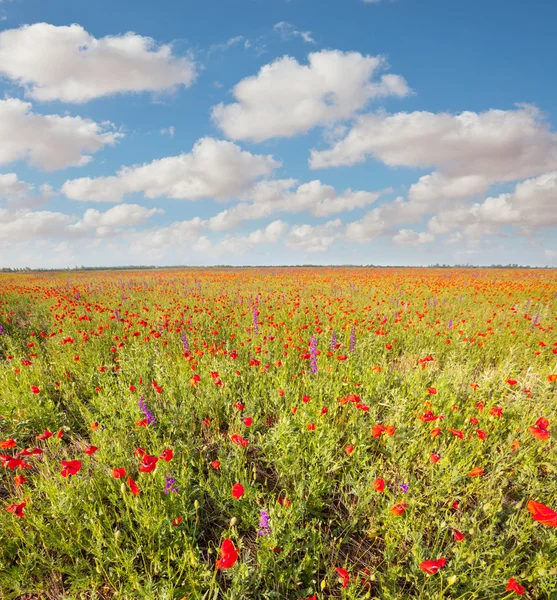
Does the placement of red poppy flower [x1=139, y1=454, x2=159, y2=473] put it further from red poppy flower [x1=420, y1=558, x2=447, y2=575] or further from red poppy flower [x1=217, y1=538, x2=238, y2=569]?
red poppy flower [x1=420, y1=558, x2=447, y2=575]

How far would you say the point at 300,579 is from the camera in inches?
78.5

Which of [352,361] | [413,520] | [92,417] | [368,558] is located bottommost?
[368,558]

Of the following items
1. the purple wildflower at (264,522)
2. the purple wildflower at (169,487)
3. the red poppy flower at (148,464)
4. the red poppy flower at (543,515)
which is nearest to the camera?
the red poppy flower at (543,515)

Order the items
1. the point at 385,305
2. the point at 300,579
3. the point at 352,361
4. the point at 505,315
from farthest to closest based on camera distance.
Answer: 1. the point at 385,305
2. the point at 505,315
3. the point at 352,361
4. the point at 300,579

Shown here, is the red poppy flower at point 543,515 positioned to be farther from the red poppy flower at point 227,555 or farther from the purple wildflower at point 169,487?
the purple wildflower at point 169,487

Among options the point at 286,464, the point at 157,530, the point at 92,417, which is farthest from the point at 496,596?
the point at 92,417

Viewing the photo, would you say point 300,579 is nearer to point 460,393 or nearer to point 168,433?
point 168,433

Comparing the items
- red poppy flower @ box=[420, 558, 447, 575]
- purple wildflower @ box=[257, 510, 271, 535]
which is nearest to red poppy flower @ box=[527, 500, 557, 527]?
red poppy flower @ box=[420, 558, 447, 575]

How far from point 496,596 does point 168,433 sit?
9.47 feet

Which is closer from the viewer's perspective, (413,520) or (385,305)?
(413,520)

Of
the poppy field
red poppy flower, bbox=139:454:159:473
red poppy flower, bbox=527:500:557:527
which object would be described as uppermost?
red poppy flower, bbox=139:454:159:473

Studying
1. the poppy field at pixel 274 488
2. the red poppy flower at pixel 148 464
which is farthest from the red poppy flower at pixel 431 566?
the red poppy flower at pixel 148 464

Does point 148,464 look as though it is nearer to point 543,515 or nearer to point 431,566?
point 431,566

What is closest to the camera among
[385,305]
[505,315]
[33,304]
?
[505,315]
